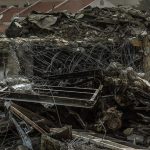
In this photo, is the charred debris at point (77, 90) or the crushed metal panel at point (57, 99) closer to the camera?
the charred debris at point (77, 90)

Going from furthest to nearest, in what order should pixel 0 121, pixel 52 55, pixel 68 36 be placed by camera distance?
pixel 68 36, pixel 52 55, pixel 0 121

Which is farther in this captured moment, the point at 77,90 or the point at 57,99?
the point at 77,90

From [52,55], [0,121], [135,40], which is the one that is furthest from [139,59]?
[0,121]

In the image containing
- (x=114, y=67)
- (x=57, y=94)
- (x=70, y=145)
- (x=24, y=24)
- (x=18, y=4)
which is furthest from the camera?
(x=18, y=4)

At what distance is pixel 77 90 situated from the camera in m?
7.10

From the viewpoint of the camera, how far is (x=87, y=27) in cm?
1148

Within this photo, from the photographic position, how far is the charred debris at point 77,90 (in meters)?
6.04

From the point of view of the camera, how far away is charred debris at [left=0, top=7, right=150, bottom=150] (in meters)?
6.04

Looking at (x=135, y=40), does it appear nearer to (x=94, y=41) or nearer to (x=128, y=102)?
(x=94, y=41)

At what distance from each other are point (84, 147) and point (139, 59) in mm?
4552

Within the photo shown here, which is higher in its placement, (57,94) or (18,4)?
(57,94)

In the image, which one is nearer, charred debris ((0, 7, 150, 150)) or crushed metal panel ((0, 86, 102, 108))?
charred debris ((0, 7, 150, 150))

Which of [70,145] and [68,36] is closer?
[70,145]

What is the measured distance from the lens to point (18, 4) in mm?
33344
